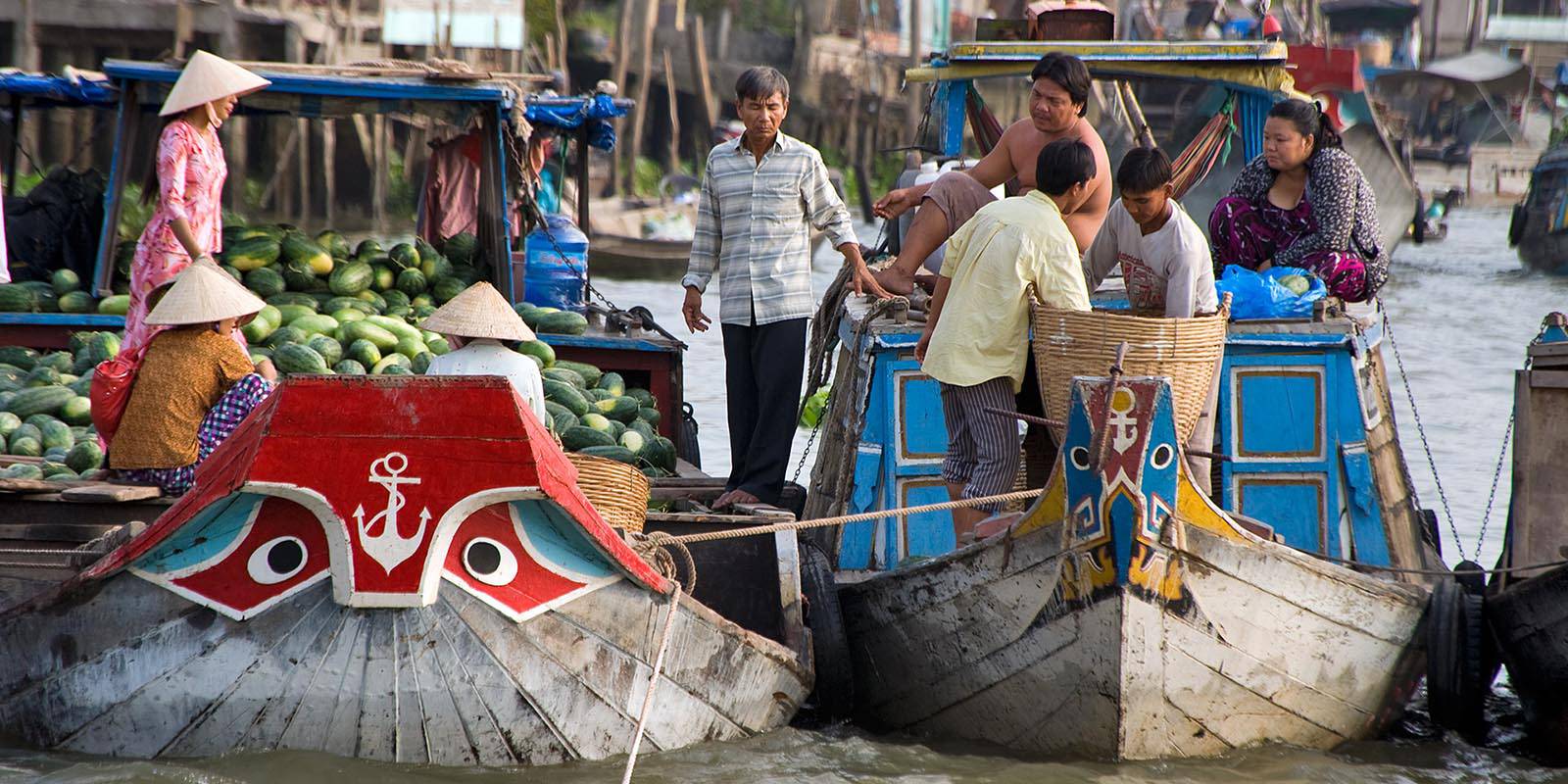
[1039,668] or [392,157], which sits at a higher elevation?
[392,157]

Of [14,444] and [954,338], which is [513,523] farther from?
[14,444]

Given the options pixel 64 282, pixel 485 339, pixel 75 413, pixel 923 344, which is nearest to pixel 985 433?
pixel 923 344

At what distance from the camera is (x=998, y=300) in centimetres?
469

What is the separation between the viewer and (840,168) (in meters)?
27.7

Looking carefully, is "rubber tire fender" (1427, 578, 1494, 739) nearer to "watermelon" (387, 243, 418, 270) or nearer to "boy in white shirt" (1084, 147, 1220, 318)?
"boy in white shirt" (1084, 147, 1220, 318)

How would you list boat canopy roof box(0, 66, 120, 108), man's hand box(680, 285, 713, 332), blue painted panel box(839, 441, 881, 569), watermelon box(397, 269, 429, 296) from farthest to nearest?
boat canopy roof box(0, 66, 120, 108) < watermelon box(397, 269, 429, 296) < man's hand box(680, 285, 713, 332) < blue painted panel box(839, 441, 881, 569)

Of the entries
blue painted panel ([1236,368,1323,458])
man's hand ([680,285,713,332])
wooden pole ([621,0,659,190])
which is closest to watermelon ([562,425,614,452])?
man's hand ([680,285,713,332])

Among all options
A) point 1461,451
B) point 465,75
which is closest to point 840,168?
point 1461,451

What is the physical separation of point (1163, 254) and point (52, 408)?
14.3ft

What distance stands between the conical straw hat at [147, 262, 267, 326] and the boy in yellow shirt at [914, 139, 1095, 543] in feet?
7.02

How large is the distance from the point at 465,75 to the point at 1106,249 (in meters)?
3.88

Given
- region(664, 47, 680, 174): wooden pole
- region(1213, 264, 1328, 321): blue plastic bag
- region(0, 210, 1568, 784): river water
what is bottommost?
region(0, 210, 1568, 784): river water

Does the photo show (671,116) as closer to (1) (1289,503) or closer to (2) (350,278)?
(2) (350,278)

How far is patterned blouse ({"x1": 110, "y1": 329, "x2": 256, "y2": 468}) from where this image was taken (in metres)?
5.02
